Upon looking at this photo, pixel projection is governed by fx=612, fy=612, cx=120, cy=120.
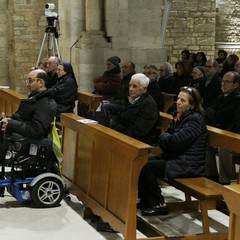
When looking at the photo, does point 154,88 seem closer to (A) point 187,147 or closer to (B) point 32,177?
(B) point 32,177

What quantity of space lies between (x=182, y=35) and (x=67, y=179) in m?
9.59

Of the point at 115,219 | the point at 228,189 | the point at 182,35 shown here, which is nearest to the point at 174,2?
the point at 182,35

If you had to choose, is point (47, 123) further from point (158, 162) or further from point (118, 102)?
point (118, 102)

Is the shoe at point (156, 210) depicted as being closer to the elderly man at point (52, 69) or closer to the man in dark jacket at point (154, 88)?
the man in dark jacket at point (154, 88)

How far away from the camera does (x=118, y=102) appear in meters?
7.36

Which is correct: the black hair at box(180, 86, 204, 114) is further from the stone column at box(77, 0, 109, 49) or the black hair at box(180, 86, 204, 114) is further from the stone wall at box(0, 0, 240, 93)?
the stone column at box(77, 0, 109, 49)

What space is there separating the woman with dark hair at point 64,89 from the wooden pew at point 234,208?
170 inches

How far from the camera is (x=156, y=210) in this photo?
4855 mm

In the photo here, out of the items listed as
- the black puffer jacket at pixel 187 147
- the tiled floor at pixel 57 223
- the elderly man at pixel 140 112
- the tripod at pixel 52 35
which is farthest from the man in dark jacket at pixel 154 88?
the tripod at pixel 52 35

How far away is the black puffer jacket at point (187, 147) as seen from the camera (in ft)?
15.7

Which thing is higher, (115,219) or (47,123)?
(47,123)

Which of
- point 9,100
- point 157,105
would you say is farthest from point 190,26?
point 157,105

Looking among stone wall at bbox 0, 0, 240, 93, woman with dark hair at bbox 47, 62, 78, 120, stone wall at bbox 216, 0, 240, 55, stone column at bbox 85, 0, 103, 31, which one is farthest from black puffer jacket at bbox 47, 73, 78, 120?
stone wall at bbox 216, 0, 240, 55

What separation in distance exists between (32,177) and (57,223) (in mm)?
618
